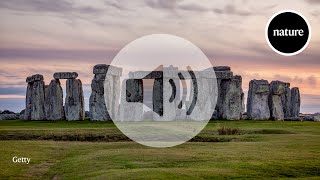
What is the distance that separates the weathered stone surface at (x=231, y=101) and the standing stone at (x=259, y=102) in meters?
1.71

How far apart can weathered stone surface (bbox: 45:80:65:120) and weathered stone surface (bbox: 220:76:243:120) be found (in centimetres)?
1460

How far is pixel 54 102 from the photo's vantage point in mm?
51625

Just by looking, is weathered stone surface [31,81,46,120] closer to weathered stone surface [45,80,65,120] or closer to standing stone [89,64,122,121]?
weathered stone surface [45,80,65,120]

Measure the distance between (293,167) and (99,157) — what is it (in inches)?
362

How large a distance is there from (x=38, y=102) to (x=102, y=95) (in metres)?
6.84

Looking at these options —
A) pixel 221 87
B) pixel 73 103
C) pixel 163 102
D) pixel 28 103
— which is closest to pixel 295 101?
pixel 221 87

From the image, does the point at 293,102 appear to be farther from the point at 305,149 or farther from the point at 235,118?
the point at 305,149

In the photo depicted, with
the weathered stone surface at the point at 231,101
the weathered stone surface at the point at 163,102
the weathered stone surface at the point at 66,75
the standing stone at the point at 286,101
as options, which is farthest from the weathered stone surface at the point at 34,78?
the standing stone at the point at 286,101

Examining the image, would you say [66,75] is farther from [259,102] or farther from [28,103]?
[259,102]

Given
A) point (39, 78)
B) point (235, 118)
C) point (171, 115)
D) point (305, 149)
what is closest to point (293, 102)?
point (235, 118)

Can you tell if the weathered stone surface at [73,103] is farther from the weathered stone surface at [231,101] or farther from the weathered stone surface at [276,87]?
the weathered stone surface at [276,87]

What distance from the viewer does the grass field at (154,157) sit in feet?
74.5

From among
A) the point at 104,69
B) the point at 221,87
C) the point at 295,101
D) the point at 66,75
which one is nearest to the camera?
the point at 104,69

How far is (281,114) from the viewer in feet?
178
